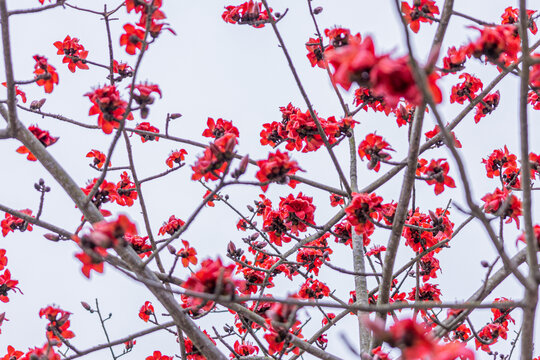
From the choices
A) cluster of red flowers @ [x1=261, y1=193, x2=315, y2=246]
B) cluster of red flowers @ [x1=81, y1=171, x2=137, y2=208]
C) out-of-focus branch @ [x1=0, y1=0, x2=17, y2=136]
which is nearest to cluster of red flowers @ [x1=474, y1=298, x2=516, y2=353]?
cluster of red flowers @ [x1=261, y1=193, x2=315, y2=246]

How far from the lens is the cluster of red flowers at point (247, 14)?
12.1 feet

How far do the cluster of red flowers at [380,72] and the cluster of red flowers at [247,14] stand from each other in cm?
244

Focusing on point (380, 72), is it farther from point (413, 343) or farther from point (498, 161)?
point (498, 161)

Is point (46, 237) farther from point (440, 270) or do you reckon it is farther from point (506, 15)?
point (506, 15)

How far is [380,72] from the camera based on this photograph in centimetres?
128

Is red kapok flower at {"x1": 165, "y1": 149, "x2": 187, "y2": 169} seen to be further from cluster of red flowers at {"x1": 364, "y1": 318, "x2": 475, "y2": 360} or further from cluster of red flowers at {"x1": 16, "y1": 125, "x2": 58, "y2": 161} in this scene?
cluster of red flowers at {"x1": 364, "y1": 318, "x2": 475, "y2": 360}

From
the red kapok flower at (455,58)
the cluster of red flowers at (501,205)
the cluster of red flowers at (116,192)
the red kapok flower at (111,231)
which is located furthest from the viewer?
the cluster of red flowers at (116,192)

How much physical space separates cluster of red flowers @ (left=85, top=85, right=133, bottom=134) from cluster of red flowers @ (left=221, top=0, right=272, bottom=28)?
1.66 metres

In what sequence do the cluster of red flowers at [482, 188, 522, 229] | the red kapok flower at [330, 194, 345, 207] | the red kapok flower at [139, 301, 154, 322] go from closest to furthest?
the cluster of red flowers at [482, 188, 522, 229] < the red kapok flower at [139, 301, 154, 322] < the red kapok flower at [330, 194, 345, 207]

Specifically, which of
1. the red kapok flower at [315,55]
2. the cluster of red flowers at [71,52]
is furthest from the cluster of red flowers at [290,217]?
the cluster of red flowers at [71,52]

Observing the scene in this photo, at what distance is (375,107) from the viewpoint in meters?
4.15

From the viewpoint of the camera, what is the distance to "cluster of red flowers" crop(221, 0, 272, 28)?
369cm

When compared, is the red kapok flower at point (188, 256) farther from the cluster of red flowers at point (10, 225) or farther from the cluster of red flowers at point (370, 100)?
the cluster of red flowers at point (370, 100)

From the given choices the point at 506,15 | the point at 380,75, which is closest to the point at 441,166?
the point at 380,75
